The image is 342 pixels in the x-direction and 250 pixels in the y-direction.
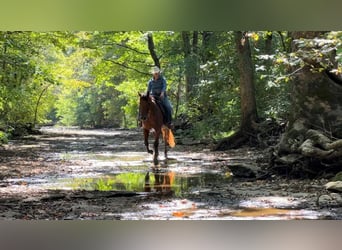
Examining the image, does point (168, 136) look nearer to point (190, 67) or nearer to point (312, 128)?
point (190, 67)

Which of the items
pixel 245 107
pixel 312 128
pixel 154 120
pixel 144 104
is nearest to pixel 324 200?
pixel 312 128

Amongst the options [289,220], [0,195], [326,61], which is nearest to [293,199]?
[289,220]

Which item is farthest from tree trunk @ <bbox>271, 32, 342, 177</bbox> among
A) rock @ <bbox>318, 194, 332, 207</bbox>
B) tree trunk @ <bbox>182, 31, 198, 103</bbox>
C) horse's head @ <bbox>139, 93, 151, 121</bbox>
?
horse's head @ <bbox>139, 93, 151, 121</bbox>

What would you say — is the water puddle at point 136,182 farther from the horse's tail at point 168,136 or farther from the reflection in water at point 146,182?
the horse's tail at point 168,136

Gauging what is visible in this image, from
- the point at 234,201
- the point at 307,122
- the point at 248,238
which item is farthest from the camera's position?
the point at 307,122

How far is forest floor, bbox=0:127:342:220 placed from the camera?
4133 mm

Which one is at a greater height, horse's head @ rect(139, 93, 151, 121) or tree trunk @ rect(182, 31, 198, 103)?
tree trunk @ rect(182, 31, 198, 103)

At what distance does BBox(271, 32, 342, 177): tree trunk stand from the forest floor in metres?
0.13

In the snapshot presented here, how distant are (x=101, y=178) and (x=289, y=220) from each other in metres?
1.55

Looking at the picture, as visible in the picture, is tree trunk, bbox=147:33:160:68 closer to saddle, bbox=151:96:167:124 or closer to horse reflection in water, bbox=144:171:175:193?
saddle, bbox=151:96:167:124

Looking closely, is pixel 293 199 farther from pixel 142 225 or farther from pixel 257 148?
pixel 142 225

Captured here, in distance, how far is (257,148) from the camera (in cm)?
464

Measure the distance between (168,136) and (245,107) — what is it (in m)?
0.71
